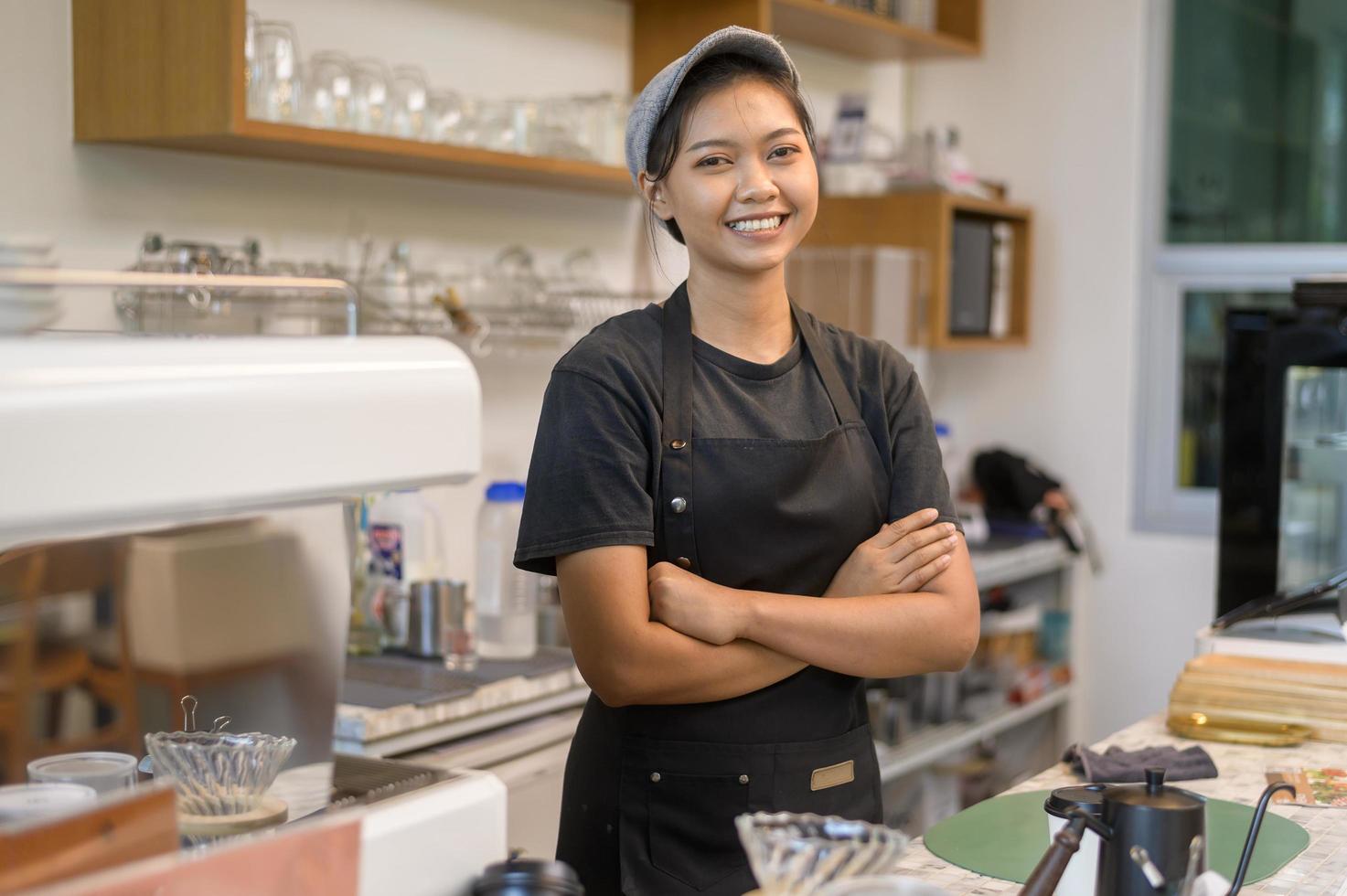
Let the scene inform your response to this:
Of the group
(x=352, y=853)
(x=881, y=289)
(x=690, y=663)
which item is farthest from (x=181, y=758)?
(x=881, y=289)

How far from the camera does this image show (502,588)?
9.04 feet

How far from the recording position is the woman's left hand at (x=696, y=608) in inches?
63.1

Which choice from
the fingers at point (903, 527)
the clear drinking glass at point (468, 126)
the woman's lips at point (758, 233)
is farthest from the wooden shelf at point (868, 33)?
the fingers at point (903, 527)

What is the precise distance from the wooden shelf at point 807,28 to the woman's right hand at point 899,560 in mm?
1565

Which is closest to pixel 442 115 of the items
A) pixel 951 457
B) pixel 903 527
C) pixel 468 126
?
pixel 468 126

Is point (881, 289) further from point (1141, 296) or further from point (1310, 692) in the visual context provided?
point (1310, 692)

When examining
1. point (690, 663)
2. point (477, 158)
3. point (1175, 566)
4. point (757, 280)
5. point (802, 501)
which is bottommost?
point (1175, 566)

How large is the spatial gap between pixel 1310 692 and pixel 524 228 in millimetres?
1823

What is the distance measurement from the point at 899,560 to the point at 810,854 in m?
0.75

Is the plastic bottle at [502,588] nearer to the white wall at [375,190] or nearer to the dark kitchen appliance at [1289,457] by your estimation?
the white wall at [375,190]

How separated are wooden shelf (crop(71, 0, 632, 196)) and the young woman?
0.74m

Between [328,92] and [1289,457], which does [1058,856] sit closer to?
[328,92]

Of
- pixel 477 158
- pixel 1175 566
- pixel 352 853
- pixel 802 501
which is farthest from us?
pixel 1175 566

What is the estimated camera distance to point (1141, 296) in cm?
423
